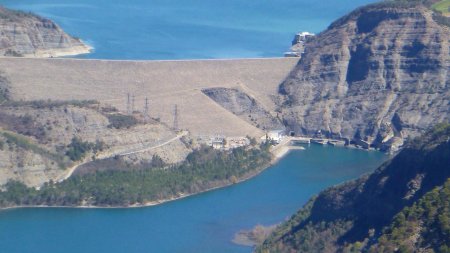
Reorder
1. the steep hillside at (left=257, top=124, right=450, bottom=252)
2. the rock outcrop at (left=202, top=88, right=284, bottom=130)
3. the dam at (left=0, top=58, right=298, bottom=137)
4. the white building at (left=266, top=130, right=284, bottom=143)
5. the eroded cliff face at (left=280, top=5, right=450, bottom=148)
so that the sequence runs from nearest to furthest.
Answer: the steep hillside at (left=257, top=124, right=450, bottom=252)
the dam at (left=0, top=58, right=298, bottom=137)
the white building at (left=266, top=130, right=284, bottom=143)
the eroded cliff face at (left=280, top=5, right=450, bottom=148)
the rock outcrop at (left=202, top=88, right=284, bottom=130)

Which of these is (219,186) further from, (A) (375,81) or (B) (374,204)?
(B) (374,204)

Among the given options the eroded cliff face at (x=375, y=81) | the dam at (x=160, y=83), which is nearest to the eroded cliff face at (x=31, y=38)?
the dam at (x=160, y=83)

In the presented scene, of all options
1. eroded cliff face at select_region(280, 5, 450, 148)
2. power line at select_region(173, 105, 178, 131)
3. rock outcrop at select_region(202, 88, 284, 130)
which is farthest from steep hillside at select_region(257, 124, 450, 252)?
rock outcrop at select_region(202, 88, 284, 130)

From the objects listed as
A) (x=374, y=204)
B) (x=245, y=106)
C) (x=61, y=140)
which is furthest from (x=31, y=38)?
(x=374, y=204)

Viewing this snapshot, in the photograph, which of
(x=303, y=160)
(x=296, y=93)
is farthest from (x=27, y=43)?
(x=303, y=160)

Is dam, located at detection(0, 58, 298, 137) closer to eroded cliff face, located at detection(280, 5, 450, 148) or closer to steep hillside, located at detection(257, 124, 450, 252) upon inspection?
eroded cliff face, located at detection(280, 5, 450, 148)
